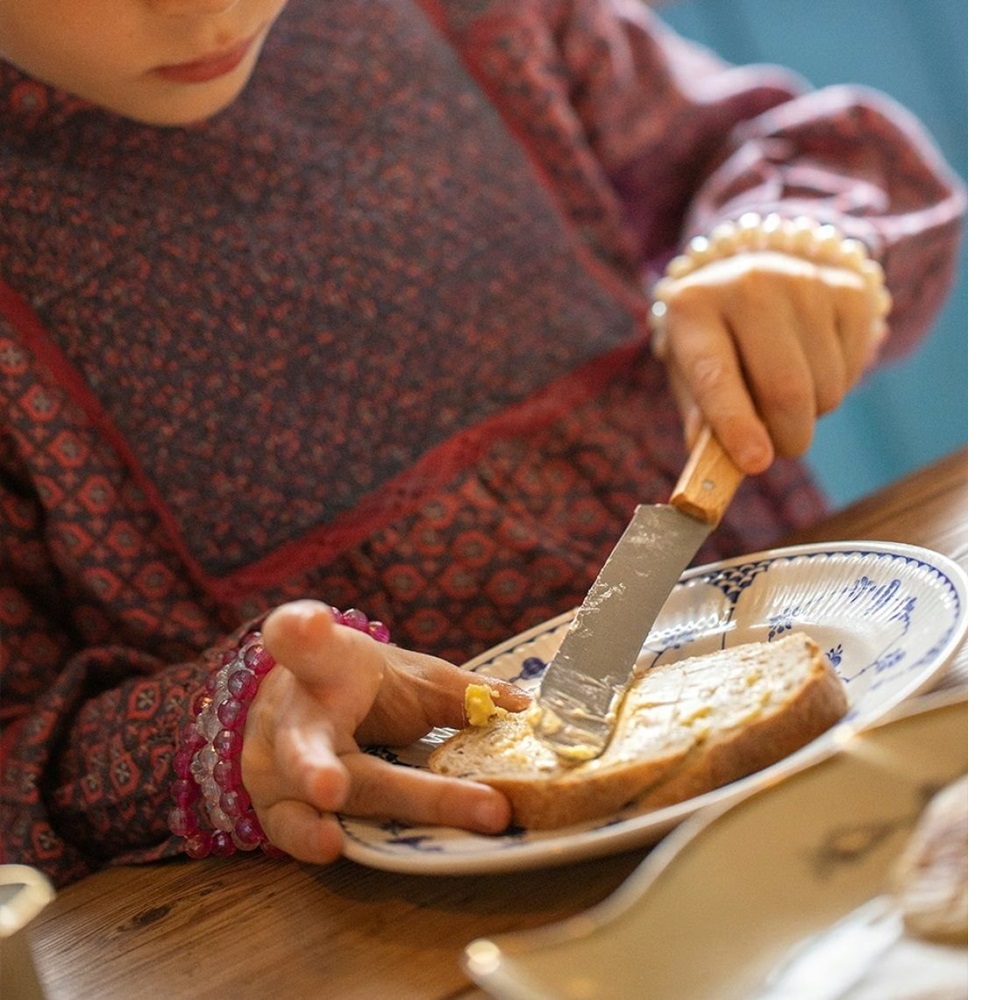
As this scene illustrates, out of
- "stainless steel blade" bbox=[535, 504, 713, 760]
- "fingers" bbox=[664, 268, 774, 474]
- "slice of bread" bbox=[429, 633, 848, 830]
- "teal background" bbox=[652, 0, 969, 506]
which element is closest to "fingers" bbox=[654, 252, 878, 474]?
"fingers" bbox=[664, 268, 774, 474]

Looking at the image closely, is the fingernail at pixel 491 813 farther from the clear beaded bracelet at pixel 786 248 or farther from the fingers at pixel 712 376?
the clear beaded bracelet at pixel 786 248

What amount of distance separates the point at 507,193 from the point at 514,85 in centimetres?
12

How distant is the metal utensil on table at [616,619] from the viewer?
0.58 metres

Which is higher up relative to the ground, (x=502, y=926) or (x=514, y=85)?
(x=514, y=85)

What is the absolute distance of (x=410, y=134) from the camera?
1036 mm

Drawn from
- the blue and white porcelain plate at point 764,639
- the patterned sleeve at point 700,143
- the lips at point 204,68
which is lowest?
the blue and white porcelain plate at point 764,639

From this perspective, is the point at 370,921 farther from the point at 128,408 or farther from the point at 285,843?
the point at 128,408

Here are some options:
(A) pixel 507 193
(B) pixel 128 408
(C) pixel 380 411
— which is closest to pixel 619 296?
(A) pixel 507 193

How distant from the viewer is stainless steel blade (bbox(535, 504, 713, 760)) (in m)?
0.58

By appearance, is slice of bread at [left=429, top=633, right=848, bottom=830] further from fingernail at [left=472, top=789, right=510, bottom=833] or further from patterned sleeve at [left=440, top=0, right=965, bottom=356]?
→ patterned sleeve at [left=440, top=0, right=965, bottom=356]

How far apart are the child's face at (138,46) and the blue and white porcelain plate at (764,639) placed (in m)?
0.44

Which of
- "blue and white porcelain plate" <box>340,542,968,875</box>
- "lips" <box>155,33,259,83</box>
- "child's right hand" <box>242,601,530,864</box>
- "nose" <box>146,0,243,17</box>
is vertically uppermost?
"nose" <box>146,0,243,17</box>

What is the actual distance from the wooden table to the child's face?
1.66 ft

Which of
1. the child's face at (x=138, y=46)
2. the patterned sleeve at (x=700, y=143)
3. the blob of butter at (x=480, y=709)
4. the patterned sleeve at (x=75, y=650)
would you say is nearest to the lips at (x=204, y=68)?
the child's face at (x=138, y=46)
